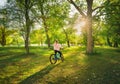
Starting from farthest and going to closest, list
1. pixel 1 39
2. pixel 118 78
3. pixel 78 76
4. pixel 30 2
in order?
pixel 1 39 < pixel 30 2 < pixel 78 76 < pixel 118 78

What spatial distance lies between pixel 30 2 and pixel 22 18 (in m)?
3.03

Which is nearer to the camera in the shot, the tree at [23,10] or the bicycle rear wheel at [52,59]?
the bicycle rear wheel at [52,59]

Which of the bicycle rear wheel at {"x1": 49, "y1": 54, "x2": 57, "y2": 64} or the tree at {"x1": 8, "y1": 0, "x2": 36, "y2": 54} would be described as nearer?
the bicycle rear wheel at {"x1": 49, "y1": 54, "x2": 57, "y2": 64}

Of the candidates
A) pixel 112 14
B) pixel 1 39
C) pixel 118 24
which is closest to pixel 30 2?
pixel 112 14

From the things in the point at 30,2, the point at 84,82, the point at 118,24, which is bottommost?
the point at 84,82

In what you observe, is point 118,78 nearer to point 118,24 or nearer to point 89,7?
point 89,7

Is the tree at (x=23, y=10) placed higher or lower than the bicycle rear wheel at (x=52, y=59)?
higher

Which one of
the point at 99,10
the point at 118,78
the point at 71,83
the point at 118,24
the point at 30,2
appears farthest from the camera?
the point at 118,24

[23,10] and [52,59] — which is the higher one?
[23,10]

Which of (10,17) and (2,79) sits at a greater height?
(10,17)

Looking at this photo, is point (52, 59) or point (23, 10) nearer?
point (52, 59)

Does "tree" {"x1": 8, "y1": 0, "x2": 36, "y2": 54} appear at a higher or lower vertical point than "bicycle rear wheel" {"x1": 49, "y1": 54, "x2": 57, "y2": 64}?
higher

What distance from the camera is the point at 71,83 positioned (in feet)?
44.2

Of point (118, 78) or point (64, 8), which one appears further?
point (64, 8)
